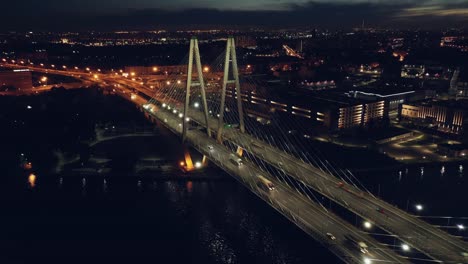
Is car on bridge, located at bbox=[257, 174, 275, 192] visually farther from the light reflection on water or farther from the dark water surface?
the light reflection on water

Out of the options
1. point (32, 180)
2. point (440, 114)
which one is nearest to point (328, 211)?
point (32, 180)

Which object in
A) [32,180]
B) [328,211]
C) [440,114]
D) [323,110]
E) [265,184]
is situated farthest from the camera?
[440,114]

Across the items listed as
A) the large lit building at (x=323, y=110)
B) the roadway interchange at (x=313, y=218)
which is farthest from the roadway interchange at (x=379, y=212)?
the large lit building at (x=323, y=110)

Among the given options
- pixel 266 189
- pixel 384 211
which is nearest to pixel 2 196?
pixel 266 189

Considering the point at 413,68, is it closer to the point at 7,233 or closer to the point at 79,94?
the point at 79,94

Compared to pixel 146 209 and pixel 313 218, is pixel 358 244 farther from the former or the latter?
pixel 146 209

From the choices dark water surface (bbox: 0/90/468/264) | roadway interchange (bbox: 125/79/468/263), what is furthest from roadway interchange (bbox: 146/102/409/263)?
dark water surface (bbox: 0/90/468/264)
